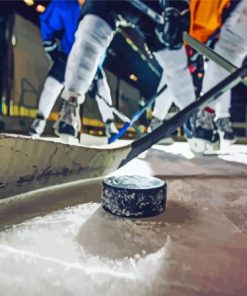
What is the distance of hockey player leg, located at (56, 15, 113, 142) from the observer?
61.1 inches

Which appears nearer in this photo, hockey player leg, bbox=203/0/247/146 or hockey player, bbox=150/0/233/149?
hockey player leg, bbox=203/0/247/146

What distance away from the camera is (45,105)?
2.13m

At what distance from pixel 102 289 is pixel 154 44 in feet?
6.53

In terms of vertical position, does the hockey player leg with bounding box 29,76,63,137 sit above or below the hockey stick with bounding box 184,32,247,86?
below

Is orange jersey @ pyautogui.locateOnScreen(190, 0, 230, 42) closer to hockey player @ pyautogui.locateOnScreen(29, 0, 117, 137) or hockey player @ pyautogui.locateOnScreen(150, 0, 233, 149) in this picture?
hockey player @ pyautogui.locateOnScreen(150, 0, 233, 149)

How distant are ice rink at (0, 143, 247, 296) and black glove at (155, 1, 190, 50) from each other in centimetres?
131

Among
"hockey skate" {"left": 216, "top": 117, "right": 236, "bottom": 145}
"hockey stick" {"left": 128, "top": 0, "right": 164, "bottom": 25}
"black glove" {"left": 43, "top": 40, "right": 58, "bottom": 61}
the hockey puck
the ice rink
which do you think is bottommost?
the ice rink

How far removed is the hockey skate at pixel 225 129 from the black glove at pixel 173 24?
605 mm

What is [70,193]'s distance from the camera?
2.74 feet

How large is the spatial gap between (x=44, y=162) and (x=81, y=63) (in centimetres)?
94

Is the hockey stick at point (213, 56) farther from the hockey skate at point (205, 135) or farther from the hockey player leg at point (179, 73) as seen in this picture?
the hockey skate at point (205, 135)

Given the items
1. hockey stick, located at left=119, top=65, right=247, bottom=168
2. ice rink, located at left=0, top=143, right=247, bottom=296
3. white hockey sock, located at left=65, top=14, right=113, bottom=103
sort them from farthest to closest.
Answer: white hockey sock, located at left=65, top=14, right=113, bottom=103 → hockey stick, located at left=119, top=65, right=247, bottom=168 → ice rink, located at left=0, top=143, right=247, bottom=296

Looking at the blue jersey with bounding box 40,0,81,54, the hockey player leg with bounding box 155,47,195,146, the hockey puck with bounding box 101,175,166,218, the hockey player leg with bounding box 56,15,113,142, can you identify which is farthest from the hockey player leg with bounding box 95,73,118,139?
the hockey puck with bounding box 101,175,166,218

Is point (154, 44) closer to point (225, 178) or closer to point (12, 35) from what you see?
point (225, 178)
